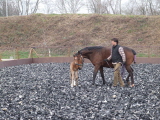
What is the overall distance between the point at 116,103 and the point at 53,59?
13.7 metres

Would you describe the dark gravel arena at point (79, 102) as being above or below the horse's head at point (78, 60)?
below

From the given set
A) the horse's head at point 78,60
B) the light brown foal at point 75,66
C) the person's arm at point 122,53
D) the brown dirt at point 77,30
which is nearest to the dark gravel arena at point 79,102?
the light brown foal at point 75,66

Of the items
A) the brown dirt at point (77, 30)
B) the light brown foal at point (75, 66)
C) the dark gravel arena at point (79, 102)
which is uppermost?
the brown dirt at point (77, 30)

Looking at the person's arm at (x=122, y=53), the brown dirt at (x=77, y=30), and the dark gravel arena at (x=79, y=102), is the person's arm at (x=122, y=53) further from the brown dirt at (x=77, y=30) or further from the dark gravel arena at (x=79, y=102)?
the brown dirt at (x=77, y=30)

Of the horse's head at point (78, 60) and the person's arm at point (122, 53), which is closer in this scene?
the person's arm at point (122, 53)

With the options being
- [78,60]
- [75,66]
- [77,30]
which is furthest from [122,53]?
[77,30]

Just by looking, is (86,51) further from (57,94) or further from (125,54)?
(57,94)

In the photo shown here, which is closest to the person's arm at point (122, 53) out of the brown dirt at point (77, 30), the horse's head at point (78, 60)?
the horse's head at point (78, 60)

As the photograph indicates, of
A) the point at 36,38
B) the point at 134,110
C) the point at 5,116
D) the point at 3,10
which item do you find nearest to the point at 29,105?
the point at 5,116

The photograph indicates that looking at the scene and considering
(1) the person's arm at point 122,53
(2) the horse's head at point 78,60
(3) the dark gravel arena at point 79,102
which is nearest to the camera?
(3) the dark gravel arena at point 79,102

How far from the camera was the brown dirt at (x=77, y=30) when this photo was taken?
27.5 meters

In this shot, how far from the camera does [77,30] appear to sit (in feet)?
99.8

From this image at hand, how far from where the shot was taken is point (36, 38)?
2978cm

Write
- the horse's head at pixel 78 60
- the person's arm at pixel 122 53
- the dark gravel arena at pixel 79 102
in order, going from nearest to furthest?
the dark gravel arena at pixel 79 102, the person's arm at pixel 122 53, the horse's head at pixel 78 60
